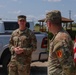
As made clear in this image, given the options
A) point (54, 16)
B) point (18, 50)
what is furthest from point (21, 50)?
point (54, 16)

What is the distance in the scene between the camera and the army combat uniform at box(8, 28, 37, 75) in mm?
6270

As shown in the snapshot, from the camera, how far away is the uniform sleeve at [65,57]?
3.45 meters

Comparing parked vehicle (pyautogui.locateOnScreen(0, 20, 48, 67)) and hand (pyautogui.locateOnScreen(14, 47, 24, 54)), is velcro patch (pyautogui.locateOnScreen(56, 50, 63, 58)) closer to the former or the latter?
hand (pyautogui.locateOnScreen(14, 47, 24, 54))

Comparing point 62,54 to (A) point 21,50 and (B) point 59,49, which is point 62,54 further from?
(A) point 21,50

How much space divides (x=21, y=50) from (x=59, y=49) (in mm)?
2810

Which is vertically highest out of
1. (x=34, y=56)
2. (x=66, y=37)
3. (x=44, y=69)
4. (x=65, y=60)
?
(x=66, y=37)

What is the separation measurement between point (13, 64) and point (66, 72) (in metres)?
2.94

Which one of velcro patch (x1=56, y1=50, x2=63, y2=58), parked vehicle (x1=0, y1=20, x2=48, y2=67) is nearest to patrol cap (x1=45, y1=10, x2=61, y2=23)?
velcro patch (x1=56, y1=50, x2=63, y2=58)

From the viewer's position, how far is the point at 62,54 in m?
3.45

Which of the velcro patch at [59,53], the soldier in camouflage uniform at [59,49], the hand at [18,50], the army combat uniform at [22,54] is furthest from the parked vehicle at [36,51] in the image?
the velcro patch at [59,53]

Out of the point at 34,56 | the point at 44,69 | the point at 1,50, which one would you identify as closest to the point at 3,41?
the point at 1,50

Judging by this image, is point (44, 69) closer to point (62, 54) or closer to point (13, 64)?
point (13, 64)

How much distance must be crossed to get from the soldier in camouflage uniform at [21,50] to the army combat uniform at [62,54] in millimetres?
2667

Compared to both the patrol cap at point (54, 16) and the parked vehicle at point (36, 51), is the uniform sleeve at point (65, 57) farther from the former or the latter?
the parked vehicle at point (36, 51)
